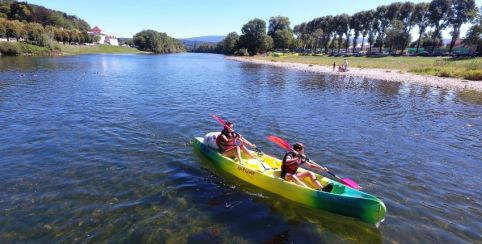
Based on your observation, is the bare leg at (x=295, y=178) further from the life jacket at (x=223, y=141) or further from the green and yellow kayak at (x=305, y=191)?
the life jacket at (x=223, y=141)

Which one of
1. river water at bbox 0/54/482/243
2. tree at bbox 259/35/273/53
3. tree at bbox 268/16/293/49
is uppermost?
tree at bbox 268/16/293/49

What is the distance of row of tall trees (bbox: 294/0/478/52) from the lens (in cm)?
8438

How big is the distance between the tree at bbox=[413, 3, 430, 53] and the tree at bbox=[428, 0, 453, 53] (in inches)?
71.9

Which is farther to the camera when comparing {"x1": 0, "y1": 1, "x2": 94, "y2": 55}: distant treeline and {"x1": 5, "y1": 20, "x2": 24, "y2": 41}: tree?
{"x1": 5, "y1": 20, "x2": 24, "y2": 41}: tree

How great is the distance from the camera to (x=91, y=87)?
3069 centimetres

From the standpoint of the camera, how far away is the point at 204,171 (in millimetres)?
11812

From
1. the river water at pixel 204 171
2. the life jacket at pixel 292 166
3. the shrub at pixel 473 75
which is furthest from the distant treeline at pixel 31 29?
the shrub at pixel 473 75

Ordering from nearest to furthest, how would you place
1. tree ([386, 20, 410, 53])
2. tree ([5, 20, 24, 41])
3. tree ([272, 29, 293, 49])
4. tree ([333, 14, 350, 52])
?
tree ([5, 20, 24, 41]), tree ([386, 20, 410, 53]), tree ([333, 14, 350, 52]), tree ([272, 29, 293, 49])

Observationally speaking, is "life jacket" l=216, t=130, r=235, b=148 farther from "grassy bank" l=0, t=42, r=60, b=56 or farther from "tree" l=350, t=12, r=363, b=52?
"tree" l=350, t=12, r=363, b=52

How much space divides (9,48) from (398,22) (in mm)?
94532

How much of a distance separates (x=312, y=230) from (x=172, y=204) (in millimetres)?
3891

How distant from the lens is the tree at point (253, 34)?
124562 mm

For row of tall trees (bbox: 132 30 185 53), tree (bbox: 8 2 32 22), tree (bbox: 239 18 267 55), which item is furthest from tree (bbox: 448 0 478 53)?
tree (bbox: 8 2 32 22)

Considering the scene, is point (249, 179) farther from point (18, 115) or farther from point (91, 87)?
point (91, 87)
